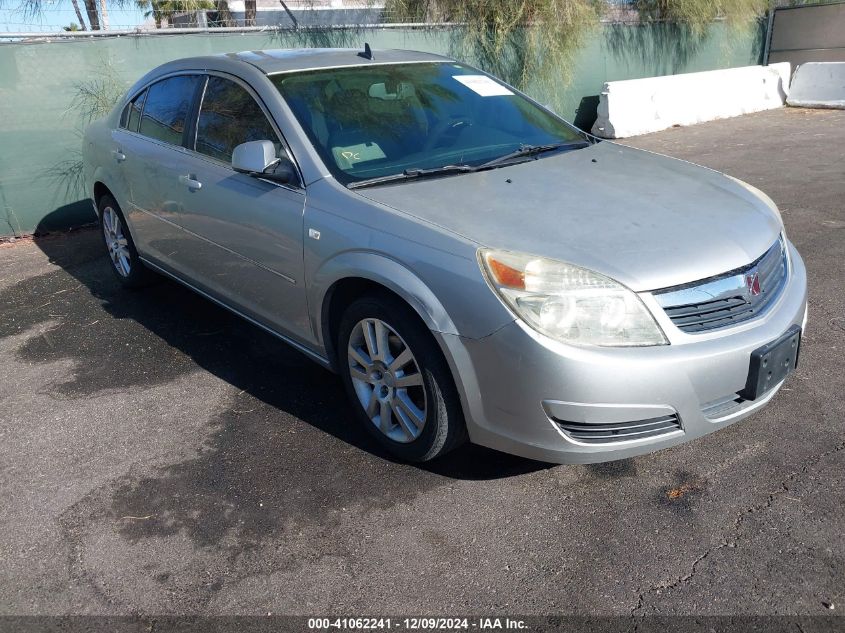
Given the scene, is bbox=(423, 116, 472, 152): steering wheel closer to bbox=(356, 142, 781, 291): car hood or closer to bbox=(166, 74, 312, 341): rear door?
bbox=(356, 142, 781, 291): car hood

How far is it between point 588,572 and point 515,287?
104 cm

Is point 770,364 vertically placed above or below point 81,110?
below

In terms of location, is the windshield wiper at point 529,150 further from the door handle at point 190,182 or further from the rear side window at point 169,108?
the rear side window at point 169,108

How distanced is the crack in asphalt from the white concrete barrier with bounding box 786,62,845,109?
13660mm

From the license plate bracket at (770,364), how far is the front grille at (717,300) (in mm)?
137

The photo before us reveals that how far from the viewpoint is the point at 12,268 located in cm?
682

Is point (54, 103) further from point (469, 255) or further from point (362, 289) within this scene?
point (469, 255)

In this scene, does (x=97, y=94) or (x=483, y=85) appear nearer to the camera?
(x=483, y=85)

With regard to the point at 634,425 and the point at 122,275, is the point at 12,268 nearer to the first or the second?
the point at 122,275

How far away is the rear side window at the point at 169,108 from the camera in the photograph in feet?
15.1

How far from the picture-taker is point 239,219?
12.8 feet

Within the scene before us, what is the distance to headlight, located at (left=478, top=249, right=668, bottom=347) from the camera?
2.69m

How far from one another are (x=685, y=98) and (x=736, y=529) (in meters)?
12.2

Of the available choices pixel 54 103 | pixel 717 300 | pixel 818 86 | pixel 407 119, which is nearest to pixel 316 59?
pixel 407 119
